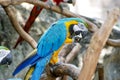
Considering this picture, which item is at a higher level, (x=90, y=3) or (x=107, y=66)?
(x=107, y=66)

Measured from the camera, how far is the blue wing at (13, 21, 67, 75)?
1.20 meters

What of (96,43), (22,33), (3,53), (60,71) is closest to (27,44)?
(22,33)

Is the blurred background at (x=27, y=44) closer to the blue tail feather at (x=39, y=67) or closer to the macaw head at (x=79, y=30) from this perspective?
the blue tail feather at (x=39, y=67)

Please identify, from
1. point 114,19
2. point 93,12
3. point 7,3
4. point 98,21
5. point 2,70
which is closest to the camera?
point 114,19

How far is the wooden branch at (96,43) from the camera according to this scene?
872 mm

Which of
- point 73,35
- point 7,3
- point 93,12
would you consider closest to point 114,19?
point 73,35

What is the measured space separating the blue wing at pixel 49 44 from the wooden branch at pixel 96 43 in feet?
1.07

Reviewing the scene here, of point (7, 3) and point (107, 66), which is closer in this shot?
point (7, 3)

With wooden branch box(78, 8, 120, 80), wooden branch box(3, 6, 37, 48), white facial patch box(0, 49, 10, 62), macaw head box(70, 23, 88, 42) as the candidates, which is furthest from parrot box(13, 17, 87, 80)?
wooden branch box(3, 6, 37, 48)

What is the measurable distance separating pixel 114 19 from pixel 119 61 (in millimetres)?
1553

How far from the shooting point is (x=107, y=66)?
2400 millimetres

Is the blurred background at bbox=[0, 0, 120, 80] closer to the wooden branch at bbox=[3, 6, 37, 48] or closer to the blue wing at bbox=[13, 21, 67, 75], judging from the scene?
the wooden branch at bbox=[3, 6, 37, 48]

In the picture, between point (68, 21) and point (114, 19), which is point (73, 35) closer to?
point (68, 21)

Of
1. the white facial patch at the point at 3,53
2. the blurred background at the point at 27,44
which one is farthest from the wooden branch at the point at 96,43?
the blurred background at the point at 27,44
